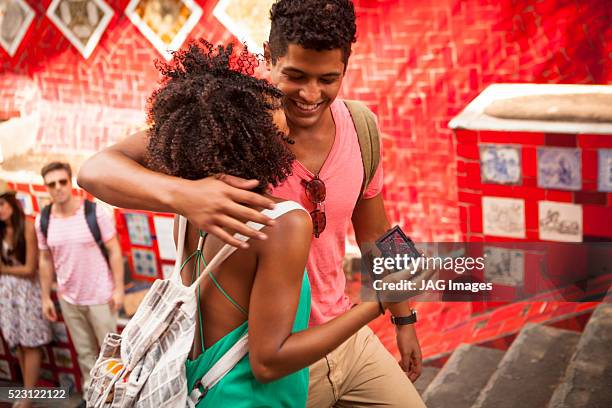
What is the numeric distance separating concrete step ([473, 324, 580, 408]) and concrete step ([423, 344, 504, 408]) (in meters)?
0.13

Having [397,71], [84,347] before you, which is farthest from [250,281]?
[84,347]

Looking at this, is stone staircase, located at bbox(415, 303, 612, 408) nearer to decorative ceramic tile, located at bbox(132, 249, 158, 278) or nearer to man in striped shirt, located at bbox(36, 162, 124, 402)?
decorative ceramic tile, located at bbox(132, 249, 158, 278)

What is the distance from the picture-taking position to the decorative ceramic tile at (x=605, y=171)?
3871 millimetres

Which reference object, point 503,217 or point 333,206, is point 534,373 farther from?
point 333,206

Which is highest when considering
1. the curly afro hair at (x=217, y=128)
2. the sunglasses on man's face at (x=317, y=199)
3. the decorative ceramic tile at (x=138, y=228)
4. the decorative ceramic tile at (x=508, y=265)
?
the curly afro hair at (x=217, y=128)

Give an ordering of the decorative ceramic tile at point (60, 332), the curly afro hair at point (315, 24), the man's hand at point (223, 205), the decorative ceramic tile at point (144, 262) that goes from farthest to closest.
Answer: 1. the decorative ceramic tile at point (60, 332)
2. the decorative ceramic tile at point (144, 262)
3. the curly afro hair at point (315, 24)
4. the man's hand at point (223, 205)

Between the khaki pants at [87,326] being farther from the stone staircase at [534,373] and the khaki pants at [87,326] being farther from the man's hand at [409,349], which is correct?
the man's hand at [409,349]

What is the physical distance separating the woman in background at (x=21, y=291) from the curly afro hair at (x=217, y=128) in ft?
13.0

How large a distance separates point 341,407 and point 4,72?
4.11m

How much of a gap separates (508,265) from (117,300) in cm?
269

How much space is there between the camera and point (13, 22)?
5410 mm

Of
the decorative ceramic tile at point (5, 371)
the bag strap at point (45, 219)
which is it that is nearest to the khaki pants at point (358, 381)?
the bag strap at point (45, 219)

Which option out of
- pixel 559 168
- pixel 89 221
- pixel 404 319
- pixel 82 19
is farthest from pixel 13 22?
pixel 404 319

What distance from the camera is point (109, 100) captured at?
5246mm
